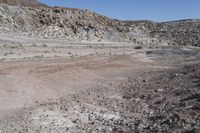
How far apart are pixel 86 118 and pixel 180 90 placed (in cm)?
539

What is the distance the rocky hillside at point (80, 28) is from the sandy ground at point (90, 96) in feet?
51.7

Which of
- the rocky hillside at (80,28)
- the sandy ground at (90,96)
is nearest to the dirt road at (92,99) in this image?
the sandy ground at (90,96)

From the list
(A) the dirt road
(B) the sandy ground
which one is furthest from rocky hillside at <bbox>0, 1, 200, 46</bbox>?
(A) the dirt road

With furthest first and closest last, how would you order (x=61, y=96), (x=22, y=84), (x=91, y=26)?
(x=91, y=26) < (x=22, y=84) < (x=61, y=96)

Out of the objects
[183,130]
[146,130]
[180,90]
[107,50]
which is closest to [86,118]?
[146,130]

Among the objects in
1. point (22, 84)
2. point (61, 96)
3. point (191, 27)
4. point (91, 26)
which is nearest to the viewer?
point (61, 96)

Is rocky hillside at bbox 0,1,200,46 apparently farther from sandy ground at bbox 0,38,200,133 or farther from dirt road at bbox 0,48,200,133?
dirt road at bbox 0,48,200,133

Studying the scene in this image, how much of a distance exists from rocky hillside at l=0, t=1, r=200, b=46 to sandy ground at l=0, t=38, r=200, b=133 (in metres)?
15.8

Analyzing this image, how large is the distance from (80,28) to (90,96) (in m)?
34.2

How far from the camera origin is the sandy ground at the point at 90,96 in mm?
13211

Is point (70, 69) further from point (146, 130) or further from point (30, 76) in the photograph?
point (146, 130)

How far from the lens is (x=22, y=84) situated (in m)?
19.4

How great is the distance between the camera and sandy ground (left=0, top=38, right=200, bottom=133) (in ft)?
43.3

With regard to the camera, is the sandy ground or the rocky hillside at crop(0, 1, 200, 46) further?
the rocky hillside at crop(0, 1, 200, 46)
